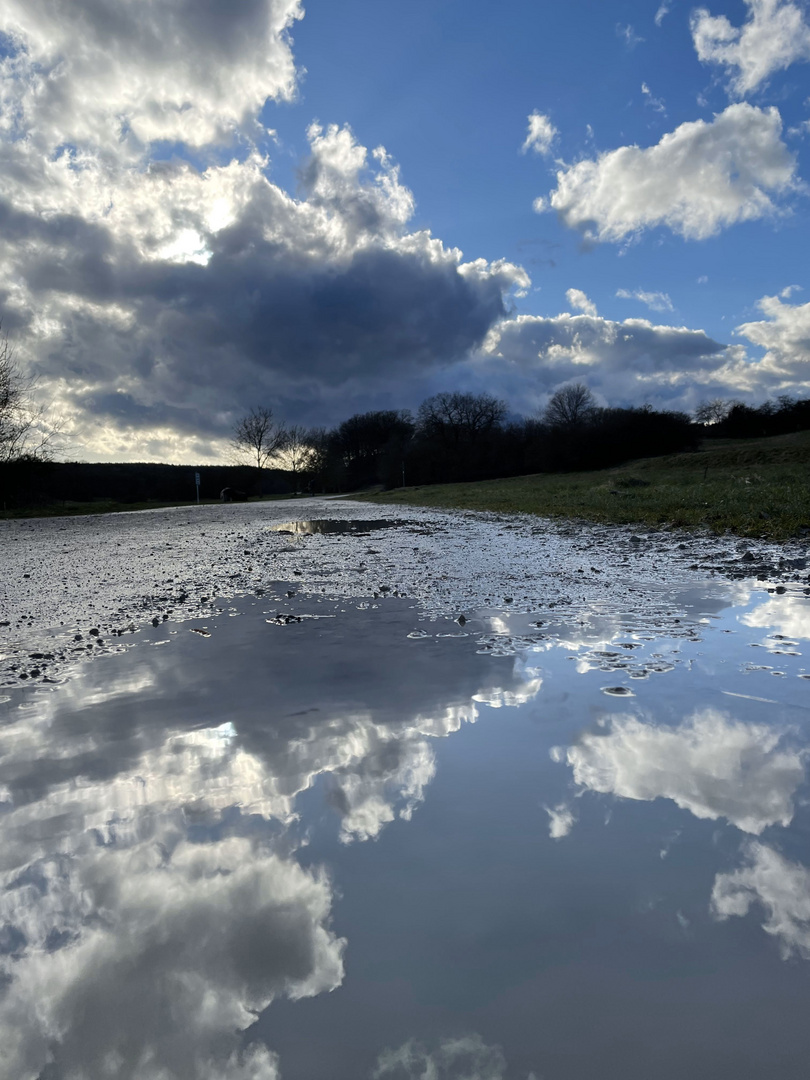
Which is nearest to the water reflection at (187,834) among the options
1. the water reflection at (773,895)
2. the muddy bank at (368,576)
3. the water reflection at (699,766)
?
the water reflection at (699,766)

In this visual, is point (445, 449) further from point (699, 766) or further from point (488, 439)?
point (699, 766)

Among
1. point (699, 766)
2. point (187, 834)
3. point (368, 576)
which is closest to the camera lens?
point (187, 834)

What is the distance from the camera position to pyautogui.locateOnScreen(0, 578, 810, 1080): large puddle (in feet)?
4.03

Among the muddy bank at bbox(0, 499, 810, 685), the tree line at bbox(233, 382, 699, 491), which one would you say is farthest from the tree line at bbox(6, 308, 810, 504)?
the muddy bank at bbox(0, 499, 810, 685)

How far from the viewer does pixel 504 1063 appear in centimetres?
117

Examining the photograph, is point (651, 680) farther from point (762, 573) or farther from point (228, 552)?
point (228, 552)

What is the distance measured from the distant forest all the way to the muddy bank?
35.6 meters

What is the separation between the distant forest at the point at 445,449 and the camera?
61406mm

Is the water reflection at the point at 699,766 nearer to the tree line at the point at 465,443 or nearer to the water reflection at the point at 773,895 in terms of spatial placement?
the water reflection at the point at 773,895

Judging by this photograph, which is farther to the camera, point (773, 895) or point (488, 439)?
point (488, 439)

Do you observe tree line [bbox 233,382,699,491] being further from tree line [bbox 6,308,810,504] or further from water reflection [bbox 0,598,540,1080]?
water reflection [bbox 0,598,540,1080]

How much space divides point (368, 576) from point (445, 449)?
7451 cm

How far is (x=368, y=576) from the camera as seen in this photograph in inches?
280

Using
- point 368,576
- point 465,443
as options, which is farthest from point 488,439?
point 368,576
